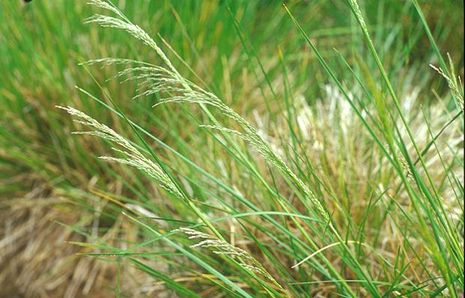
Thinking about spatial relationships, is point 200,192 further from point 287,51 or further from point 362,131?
point 287,51

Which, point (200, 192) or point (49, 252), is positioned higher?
point (200, 192)

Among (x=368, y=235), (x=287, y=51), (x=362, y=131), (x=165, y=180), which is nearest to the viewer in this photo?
(x=165, y=180)

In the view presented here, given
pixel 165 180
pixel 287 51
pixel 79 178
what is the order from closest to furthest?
pixel 165 180, pixel 79 178, pixel 287 51

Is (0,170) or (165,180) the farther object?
(0,170)

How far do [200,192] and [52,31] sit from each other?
37.0 inches

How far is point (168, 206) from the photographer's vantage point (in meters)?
2.54

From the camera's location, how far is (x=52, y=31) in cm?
280

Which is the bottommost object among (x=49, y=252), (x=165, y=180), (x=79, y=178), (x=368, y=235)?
(x=49, y=252)

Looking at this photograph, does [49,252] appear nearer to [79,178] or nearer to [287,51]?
[79,178]

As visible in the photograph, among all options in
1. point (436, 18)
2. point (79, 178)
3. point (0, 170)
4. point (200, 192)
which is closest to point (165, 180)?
point (200, 192)

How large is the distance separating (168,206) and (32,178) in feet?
1.54

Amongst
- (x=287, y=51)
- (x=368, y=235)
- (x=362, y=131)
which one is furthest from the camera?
(x=287, y=51)

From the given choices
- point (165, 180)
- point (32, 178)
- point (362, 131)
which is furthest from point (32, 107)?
point (165, 180)

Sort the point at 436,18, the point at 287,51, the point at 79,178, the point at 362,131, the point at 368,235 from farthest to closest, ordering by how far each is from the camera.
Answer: the point at 436,18
the point at 287,51
the point at 79,178
the point at 362,131
the point at 368,235
